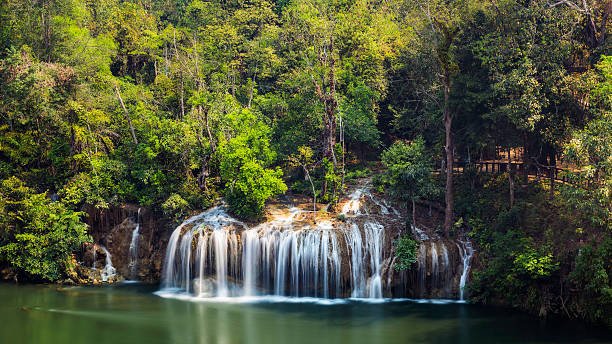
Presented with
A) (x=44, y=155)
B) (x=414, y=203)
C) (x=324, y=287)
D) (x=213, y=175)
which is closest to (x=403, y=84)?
(x=414, y=203)

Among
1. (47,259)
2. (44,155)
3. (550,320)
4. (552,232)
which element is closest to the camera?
(550,320)

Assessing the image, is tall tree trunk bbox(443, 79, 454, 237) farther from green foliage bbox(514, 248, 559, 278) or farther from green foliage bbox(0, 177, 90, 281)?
green foliage bbox(0, 177, 90, 281)

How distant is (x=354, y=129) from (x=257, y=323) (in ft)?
41.3

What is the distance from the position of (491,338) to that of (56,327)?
601 inches

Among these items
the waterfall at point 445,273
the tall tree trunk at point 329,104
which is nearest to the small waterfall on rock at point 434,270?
the waterfall at point 445,273

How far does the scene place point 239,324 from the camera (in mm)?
19391

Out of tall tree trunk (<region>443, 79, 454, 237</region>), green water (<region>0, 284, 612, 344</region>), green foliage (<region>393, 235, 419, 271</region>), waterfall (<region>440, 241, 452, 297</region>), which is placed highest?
tall tree trunk (<region>443, 79, 454, 237</region>)

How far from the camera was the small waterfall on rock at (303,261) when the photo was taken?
71.7ft

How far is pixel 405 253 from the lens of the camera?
2181cm

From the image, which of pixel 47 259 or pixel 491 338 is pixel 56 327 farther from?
pixel 491 338

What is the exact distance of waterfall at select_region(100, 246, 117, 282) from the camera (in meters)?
24.9

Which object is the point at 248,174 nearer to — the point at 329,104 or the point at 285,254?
the point at 285,254

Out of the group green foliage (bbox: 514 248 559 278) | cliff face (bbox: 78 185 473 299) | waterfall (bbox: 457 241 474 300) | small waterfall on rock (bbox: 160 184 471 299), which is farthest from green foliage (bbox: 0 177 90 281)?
green foliage (bbox: 514 248 559 278)

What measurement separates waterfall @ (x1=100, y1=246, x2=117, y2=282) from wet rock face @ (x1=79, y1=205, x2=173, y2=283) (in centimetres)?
12
